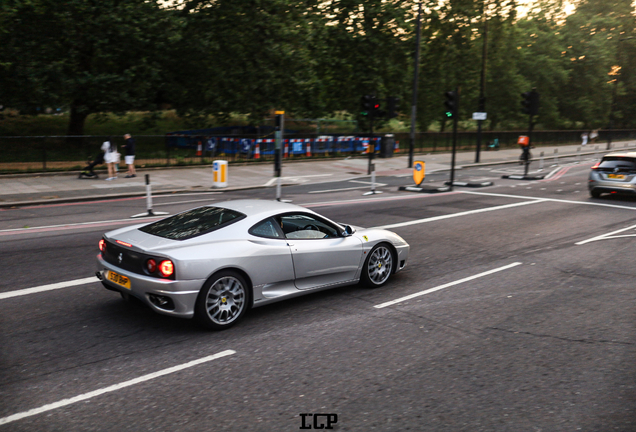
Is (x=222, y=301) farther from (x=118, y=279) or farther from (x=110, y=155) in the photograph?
(x=110, y=155)

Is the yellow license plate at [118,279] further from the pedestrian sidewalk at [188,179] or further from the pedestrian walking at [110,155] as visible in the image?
the pedestrian walking at [110,155]

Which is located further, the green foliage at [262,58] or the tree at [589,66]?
the tree at [589,66]

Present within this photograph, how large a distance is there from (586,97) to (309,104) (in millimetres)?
39194

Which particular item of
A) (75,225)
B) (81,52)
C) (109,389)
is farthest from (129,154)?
(109,389)

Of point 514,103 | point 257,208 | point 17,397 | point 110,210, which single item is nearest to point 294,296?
point 257,208

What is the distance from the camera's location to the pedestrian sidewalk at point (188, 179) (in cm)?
1798

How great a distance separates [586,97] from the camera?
6184 cm

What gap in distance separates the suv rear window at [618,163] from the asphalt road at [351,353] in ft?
30.3

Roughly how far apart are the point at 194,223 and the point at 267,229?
855 millimetres

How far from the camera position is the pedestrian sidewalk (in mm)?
17984

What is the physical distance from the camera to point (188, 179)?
23250 millimetres

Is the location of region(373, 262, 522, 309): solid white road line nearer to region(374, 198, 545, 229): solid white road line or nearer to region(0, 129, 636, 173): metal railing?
region(374, 198, 545, 229): solid white road line

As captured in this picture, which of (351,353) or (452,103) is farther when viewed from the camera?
(452,103)

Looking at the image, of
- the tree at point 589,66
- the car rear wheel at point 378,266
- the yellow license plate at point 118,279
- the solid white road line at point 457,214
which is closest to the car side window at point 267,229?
the yellow license plate at point 118,279
